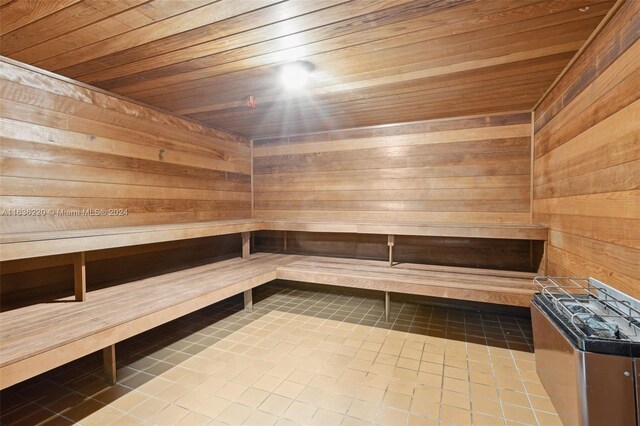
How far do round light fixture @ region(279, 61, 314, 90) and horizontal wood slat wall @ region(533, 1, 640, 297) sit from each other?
5.46ft

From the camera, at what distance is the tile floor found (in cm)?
171

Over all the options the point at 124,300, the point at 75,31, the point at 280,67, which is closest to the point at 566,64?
the point at 280,67

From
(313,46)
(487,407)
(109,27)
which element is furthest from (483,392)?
(109,27)

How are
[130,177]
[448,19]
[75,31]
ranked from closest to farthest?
[448,19] < [75,31] < [130,177]

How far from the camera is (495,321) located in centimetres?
307

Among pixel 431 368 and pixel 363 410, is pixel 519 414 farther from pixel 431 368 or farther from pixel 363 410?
pixel 363 410

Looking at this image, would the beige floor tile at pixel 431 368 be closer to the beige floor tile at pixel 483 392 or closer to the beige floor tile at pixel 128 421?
the beige floor tile at pixel 483 392

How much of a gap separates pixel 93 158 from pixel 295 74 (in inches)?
70.5

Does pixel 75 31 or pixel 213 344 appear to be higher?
pixel 75 31

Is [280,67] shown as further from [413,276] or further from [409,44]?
[413,276]

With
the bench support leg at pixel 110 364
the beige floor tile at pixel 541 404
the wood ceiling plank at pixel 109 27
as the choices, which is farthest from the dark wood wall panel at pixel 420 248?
the wood ceiling plank at pixel 109 27

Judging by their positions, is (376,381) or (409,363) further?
(409,363)

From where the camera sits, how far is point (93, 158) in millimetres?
2512

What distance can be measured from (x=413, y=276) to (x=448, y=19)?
208 centimetres
